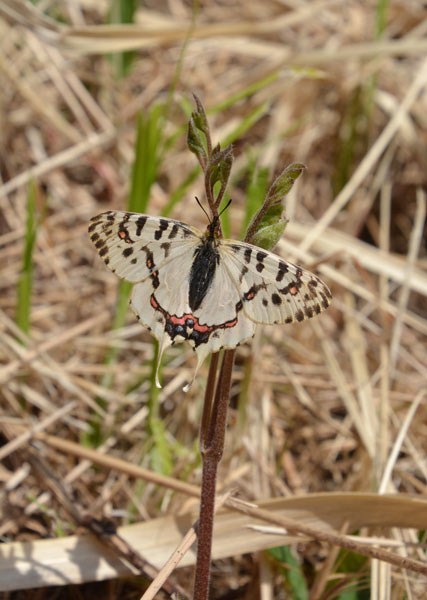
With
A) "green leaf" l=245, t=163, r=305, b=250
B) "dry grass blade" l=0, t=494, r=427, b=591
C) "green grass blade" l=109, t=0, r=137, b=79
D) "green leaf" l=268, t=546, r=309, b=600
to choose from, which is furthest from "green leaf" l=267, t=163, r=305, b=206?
"green grass blade" l=109, t=0, r=137, b=79

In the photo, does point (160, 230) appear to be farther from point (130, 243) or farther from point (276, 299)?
point (276, 299)

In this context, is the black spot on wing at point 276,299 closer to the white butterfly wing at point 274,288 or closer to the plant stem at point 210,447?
the white butterfly wing at point 274,288

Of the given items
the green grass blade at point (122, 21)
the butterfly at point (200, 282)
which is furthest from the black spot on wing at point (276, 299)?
the green grass blade at point (122, 21)

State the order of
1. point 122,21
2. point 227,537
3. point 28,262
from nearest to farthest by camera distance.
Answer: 1. point 227,537
2. point 28,262
3. point 122,21

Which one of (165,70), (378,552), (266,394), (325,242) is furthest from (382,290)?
(165,70)

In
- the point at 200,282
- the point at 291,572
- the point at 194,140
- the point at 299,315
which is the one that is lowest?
the point at 291,572

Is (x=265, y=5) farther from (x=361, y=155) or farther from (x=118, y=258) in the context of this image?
(x=118, y=258)

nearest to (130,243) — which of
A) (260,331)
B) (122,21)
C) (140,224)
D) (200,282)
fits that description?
(140,224)

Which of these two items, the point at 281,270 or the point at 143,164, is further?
the point at 143,164
